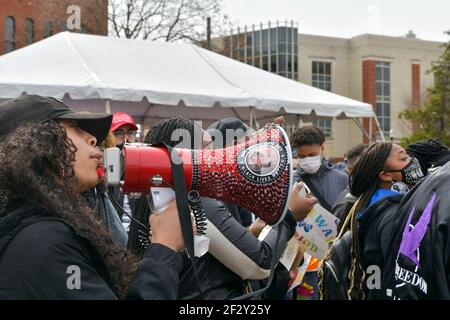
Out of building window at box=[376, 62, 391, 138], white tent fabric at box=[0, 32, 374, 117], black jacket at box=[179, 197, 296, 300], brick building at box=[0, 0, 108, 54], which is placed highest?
brick building at box=[0, 0, 108, 54]

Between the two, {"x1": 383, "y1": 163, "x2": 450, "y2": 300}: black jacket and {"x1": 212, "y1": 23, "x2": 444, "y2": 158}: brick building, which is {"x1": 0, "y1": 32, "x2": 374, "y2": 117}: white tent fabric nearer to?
{"x1": 383, "y1": 163, "x2": 450, "y2": 300}: black jacket

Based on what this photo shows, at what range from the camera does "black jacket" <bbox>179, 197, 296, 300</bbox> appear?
241cm

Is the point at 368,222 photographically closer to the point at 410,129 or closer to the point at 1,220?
the point at 1,220

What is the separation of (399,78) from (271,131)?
44739mm

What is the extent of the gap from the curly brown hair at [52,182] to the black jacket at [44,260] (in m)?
0.03

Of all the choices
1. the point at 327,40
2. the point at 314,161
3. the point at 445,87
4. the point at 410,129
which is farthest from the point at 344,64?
the point at 314,161

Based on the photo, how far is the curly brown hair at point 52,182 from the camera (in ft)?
5.24

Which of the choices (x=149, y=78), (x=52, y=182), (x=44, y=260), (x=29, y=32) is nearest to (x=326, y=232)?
(x=52, y=182)

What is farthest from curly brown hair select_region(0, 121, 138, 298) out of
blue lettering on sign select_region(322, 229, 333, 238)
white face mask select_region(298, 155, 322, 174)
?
white face mask select_region(298, 155, 322, 174)

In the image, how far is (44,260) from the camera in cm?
146

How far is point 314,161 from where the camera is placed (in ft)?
16.5

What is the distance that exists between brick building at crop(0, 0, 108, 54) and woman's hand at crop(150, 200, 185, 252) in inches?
798

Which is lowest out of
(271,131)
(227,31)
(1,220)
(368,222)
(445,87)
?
(368,222)

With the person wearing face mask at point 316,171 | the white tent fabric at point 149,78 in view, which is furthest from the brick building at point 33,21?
the person wearing face mask at point 316,171
